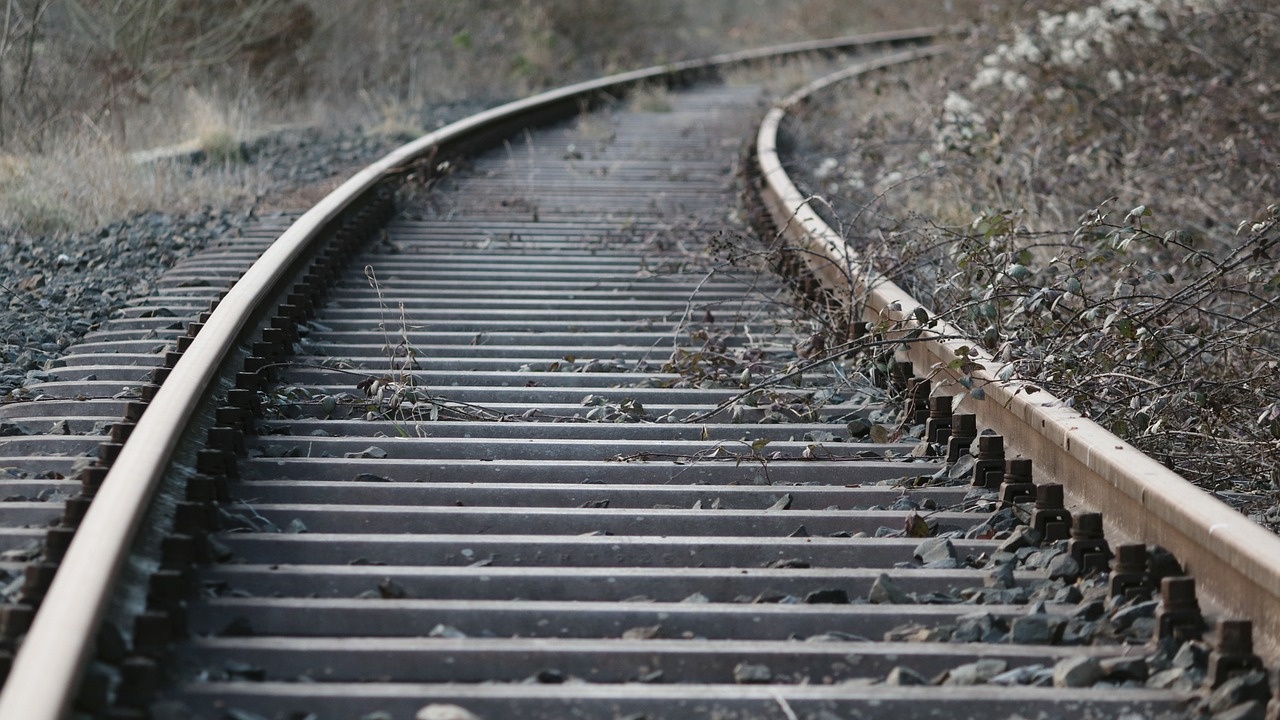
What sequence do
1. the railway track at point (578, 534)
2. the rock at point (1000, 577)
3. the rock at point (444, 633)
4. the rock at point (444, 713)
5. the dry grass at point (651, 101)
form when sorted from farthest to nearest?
the dry grass at point (651, 101)
the rock at point (1000, 577)
the rock at point (444, 633)
the railway track at point (578, 534)
the rock at point (444, 713)

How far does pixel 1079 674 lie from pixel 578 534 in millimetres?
1302

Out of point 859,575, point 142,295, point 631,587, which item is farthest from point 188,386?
point 142,295

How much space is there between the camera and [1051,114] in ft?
32.5

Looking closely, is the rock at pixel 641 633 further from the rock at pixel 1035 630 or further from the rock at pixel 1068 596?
the rock at pixel 1068 596

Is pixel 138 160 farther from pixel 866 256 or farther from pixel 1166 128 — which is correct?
pixel 1166 128

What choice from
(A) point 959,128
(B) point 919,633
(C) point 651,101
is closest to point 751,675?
(B) point 919,633

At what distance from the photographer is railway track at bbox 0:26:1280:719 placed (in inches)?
98.8

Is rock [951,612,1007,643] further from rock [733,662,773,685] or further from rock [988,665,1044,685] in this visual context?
rock [733,662,773,685]

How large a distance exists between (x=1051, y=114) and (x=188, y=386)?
785 centimetres

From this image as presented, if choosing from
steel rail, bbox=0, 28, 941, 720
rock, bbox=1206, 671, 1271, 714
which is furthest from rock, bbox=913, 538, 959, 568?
steel rail, bbox=0, 28, 941, 720

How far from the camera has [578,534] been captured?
340 centimetres

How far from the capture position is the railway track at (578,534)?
251cm

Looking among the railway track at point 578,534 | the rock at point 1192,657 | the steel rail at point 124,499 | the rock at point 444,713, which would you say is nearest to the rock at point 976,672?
the railway track at point 578,534

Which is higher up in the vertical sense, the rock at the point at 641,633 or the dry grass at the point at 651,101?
the dry grass at the point at 651,101
